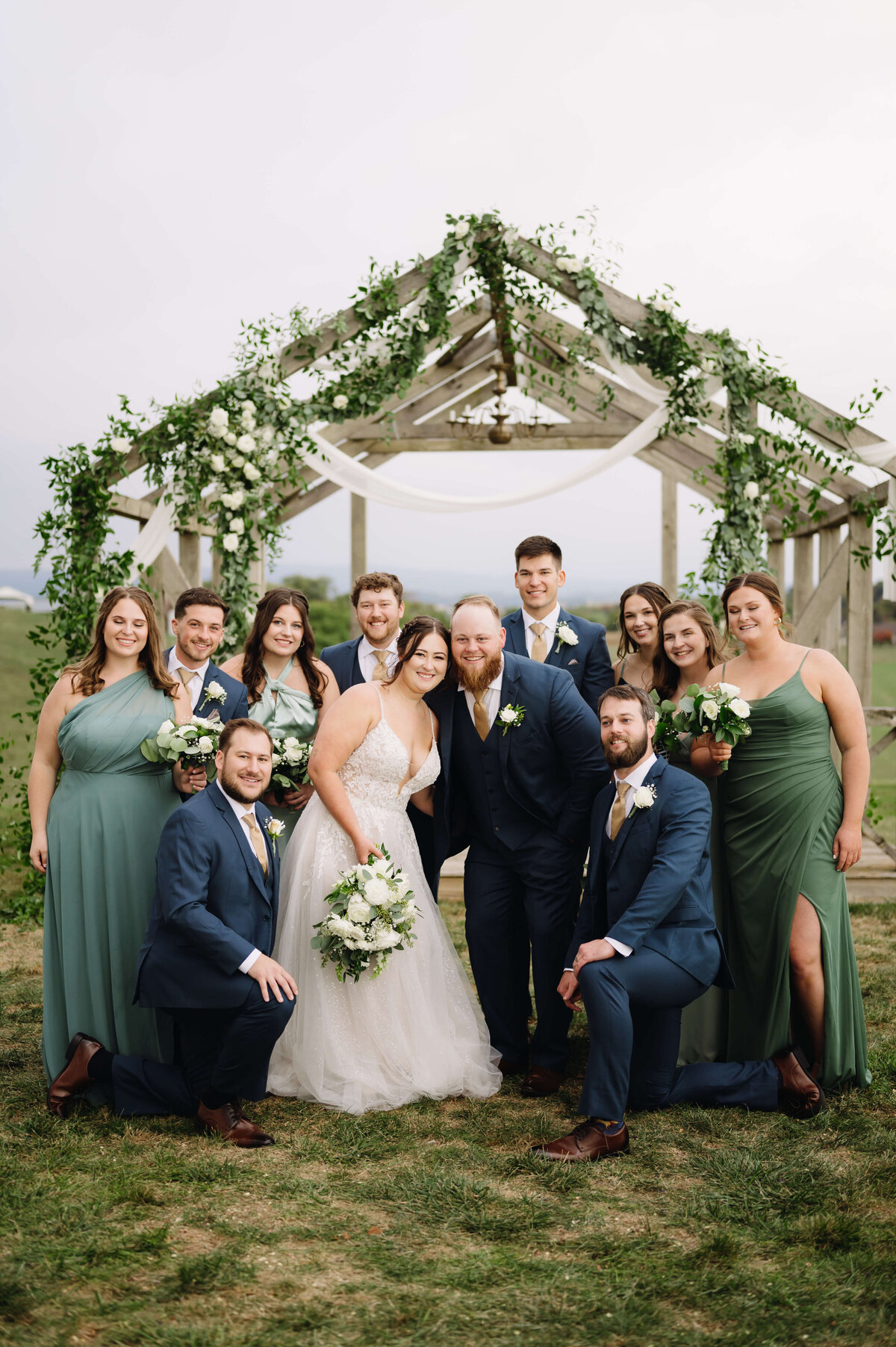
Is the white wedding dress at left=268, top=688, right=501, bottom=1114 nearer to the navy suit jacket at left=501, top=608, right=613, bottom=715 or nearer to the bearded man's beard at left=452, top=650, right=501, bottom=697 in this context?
the bearded man's beard at left=452, top=650, right=501, bottom=697

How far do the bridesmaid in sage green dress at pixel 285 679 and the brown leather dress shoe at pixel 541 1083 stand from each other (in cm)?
135

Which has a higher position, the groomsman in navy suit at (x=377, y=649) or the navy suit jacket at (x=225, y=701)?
the groomsman in navy suit at (x=377, y=649)

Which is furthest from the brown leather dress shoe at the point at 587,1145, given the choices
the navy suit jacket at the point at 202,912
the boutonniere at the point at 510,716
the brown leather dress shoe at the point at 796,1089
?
the boutonniere at the point at 510,716

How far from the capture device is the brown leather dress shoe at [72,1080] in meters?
3.67

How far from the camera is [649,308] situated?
22.3 ft

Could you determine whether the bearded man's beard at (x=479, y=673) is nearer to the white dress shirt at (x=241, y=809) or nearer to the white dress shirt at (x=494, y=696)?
the white dress shirt at (x=494, y=696)

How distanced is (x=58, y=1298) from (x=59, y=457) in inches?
207

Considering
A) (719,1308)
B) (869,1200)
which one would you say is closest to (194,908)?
(719,1308)

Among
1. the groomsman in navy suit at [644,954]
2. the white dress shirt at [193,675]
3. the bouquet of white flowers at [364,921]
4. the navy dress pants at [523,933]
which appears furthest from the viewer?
the white dress shirt at [193,675]

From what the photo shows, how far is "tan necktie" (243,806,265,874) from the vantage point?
3.69 metres

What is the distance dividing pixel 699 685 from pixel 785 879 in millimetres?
834

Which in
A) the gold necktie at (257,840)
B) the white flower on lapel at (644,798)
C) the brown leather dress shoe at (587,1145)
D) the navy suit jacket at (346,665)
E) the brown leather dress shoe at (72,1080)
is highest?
the navy suit jacket at (346,665)

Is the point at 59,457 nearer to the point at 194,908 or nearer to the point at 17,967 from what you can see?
the point at 17,967

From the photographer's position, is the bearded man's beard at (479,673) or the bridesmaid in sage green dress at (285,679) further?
the bridesmaid in sage green dress at (285,679)
